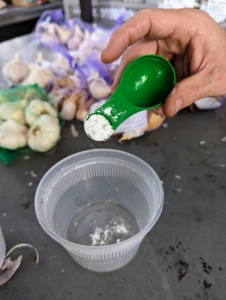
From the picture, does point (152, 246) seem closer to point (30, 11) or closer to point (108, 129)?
point (108, 129)

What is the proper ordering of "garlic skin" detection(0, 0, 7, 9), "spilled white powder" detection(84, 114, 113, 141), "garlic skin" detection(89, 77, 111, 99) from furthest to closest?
"garlic skin" detection(0, 0, 7, 9), "garlic skin" detection(89, 77, 111, 99), "spilled white powder" detection(84, 114, 113, 141)

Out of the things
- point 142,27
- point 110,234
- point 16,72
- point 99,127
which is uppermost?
point 142,27

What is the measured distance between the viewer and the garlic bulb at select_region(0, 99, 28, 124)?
69 centimetres

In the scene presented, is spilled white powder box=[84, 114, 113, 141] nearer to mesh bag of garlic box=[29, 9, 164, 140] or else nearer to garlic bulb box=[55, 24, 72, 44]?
mesh bag of garlic box=[29, 9, 164, 140]

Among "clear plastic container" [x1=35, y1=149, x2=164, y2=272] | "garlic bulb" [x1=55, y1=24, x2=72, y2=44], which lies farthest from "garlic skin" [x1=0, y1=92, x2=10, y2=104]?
"garlic bulb" [x1=55, y1=24, x2=72, y2=44]

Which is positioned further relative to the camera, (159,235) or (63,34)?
(63,34)

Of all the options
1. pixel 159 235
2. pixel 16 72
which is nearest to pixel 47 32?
pixel 16 72

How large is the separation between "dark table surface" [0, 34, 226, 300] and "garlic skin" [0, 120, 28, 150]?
0.04 meters

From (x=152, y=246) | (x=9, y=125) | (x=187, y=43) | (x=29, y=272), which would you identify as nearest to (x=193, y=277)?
(x=152, y=246)

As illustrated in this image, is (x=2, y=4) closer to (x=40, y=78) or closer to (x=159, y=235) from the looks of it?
(x=40, y=78)

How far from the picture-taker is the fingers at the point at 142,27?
1.51 ft

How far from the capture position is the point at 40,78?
841mm

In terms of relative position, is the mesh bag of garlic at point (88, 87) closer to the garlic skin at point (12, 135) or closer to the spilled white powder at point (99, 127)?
the garlic skin at point (12, 135)

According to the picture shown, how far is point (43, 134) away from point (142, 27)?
0.35 meters
